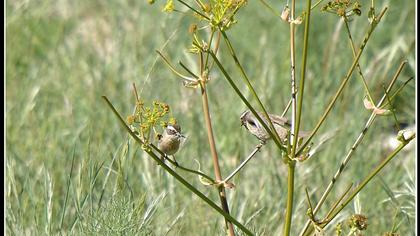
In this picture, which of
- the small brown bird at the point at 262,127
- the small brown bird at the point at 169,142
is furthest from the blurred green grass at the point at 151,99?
the small brown bird at the point at 262,127

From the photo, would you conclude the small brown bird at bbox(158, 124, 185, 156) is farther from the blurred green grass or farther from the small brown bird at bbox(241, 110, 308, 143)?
the blurred green grass

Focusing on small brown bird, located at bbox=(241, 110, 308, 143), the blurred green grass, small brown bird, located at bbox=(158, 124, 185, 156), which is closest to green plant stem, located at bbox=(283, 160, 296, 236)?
small brown bird, located at bbox=(241, 110, 308, 143)

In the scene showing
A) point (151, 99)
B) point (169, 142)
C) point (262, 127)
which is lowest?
point (151, 99)

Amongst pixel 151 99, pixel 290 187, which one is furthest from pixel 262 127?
pixel 151 99

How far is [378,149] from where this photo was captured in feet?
12.8

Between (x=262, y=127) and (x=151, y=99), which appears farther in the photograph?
(x=151, y=99)

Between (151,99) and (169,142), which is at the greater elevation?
(169,142)

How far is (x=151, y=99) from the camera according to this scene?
13.1 feet

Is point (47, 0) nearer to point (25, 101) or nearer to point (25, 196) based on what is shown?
point (25, 101)

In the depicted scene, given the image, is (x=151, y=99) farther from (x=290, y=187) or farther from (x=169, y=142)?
(x=290, y=187)

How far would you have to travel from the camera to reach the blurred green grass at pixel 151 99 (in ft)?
9.68

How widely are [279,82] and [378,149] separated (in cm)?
73

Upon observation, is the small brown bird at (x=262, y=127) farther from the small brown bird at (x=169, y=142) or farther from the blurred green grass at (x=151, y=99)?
the blurred green grass at (x=151, y=99)

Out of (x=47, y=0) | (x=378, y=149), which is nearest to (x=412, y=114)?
(x=378, y=149)
